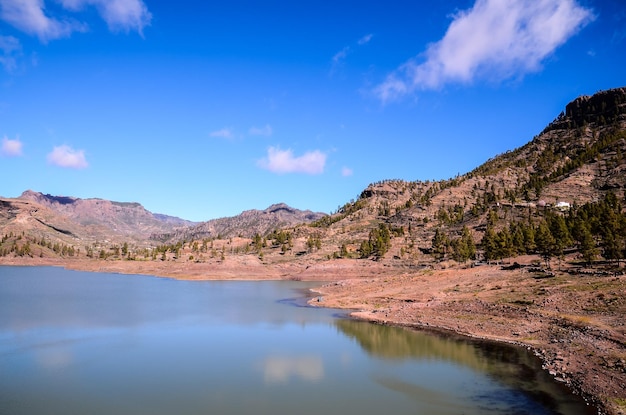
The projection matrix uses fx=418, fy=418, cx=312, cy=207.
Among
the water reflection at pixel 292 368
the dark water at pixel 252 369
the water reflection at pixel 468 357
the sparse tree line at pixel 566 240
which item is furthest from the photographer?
the sparse tree line at pixel 566 240

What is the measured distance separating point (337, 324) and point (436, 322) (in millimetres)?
13832

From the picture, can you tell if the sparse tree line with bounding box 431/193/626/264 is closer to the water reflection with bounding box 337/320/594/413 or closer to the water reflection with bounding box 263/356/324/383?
the water reflection with bounding box 337/320/594/413

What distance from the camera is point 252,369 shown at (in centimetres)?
3684

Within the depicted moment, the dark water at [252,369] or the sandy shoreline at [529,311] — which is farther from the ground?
the sandy shoreline at [529,311]

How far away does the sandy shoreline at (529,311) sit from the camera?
34125 mm

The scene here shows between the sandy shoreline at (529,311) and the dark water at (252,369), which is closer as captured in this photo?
the dark water at (252,369)

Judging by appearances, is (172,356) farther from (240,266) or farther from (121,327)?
(240,266)

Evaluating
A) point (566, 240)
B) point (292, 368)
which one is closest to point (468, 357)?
point (292, 368)

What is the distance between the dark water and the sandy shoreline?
8.72ft

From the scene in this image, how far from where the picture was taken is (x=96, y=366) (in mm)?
36719

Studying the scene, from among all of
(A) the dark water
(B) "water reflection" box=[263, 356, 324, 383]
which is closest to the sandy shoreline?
(A) the dark water

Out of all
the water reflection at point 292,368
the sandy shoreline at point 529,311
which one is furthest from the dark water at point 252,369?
the sandy shoreline at point 529,311

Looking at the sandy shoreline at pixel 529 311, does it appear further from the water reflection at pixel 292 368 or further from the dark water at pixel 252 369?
the water reflection at pixel 292 368

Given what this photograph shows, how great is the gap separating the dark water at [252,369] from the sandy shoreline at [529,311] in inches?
105
